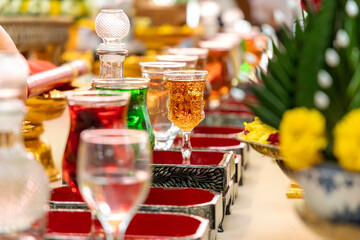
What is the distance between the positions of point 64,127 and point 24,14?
122 inches

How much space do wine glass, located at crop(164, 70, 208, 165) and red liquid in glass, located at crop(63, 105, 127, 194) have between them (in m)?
0.34

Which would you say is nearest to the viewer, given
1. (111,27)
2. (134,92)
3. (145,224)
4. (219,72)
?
(145,224)

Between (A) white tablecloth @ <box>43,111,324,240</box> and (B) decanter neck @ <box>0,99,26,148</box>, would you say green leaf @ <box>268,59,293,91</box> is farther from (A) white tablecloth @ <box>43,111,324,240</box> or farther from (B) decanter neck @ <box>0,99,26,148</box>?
(B) decanter neck @ <box>0,99,26,148</box>

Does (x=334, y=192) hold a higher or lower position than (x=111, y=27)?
lower

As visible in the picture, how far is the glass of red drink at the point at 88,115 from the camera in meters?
0.83

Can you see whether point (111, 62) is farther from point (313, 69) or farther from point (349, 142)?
point (349, 142)

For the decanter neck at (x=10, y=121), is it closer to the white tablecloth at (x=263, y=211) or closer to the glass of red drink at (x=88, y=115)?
the glass of red drink at (x=88, y=115)

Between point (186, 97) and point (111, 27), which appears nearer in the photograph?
point (186, 97)

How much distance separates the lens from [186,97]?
3.91ft

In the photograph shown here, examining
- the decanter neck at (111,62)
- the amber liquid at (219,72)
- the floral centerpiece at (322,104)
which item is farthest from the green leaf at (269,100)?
the amber liquid at (219,72)

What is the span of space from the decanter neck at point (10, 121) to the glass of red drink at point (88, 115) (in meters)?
0.17

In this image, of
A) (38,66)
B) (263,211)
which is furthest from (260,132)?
(38,66)

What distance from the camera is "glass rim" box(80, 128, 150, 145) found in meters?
0.69

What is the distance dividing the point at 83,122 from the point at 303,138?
1.01 feet
